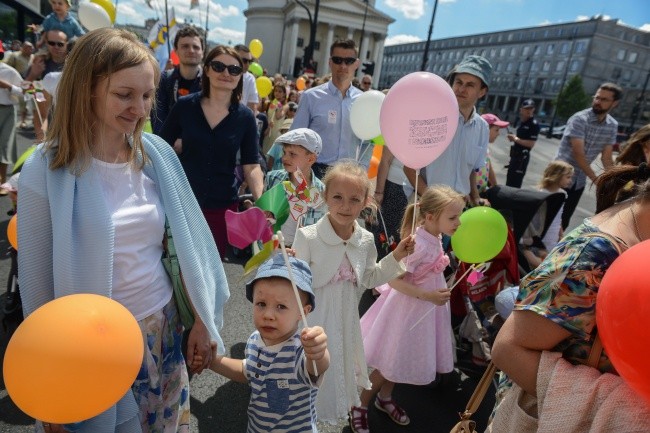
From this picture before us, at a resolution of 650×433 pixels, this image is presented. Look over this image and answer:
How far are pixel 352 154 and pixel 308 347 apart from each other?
9.89 feet

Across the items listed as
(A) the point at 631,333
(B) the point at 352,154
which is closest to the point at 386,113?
(B) the point at 352,154

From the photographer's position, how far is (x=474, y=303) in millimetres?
3072

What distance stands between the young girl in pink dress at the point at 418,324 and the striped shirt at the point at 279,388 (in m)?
0.90

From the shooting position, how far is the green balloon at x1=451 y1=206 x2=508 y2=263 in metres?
2.68

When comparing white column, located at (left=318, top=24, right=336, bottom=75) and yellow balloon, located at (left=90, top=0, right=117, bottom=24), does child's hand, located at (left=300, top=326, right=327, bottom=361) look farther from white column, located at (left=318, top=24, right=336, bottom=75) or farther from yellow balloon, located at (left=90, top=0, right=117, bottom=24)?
white column, located at (left=318, top=24, right=336, bottom=75)

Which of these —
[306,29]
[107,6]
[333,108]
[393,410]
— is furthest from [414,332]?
[306,29]

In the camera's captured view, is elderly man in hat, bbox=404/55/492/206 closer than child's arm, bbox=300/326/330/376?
No

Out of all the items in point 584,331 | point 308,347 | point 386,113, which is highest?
point 386,113

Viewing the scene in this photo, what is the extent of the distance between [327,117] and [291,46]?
63.8 meters

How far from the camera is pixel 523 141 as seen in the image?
7500 millimetres

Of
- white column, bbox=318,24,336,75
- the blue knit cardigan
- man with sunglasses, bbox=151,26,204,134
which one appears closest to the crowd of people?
the blue knit cardigan

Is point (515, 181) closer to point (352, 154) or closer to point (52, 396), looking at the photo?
point (352, 154)

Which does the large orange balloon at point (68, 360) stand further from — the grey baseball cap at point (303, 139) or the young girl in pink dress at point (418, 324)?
the grey baseball cap at point (303, 139)

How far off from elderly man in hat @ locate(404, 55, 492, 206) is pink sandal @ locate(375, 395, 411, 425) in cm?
160
